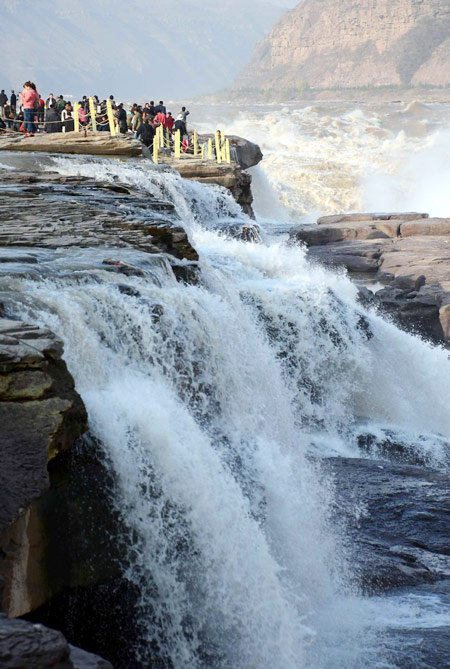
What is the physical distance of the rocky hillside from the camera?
117 meters

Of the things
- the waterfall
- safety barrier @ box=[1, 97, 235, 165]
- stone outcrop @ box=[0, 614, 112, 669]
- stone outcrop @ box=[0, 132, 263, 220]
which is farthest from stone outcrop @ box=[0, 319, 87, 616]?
safety barrier @ box=[1, 97, 235, 165]

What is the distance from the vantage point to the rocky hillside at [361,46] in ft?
383

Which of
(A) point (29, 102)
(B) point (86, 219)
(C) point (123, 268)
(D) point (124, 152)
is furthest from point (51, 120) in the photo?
(C) point (123, 268)

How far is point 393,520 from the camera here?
7.34 metres

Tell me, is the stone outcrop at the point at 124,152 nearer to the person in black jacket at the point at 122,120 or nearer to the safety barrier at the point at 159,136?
the safety barrier at the point at 159,136

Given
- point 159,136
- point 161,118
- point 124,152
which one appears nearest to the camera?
point 124,152

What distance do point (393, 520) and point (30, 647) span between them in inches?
176

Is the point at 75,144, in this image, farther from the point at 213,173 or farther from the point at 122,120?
the point at 213,173

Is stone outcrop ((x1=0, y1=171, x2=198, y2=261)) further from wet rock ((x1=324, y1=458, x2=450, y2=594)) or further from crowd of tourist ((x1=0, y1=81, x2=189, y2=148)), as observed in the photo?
crowd of tourist ((x1=0, y1=81, x2=189, y2=148))

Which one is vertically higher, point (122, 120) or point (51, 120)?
point (122, 120)

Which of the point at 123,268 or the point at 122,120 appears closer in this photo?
the point at 123,268

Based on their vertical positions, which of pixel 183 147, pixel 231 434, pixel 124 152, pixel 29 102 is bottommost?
pixel 231 434

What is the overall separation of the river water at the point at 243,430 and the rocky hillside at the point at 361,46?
10733 centimetres

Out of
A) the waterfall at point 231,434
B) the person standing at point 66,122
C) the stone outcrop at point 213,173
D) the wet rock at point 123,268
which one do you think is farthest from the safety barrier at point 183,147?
the wet rock at point 123,268
